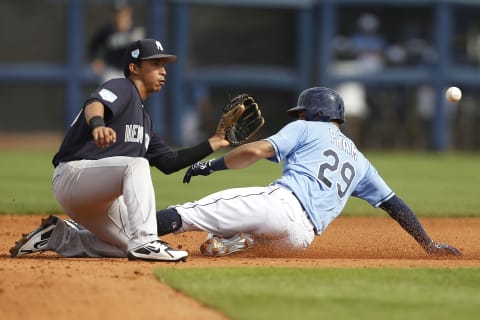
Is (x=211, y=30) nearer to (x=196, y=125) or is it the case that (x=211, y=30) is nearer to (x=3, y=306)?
(x=196, y=125)

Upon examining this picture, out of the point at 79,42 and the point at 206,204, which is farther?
the point at 79,42

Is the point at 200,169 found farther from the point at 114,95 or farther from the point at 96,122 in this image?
the point at 96,122

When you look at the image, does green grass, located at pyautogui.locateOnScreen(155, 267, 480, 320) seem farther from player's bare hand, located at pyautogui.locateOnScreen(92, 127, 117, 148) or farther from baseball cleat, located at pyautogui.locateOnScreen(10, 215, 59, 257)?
baseball cleat, located at pyautogui.locateOnScreen(10, 215, 59, 257)

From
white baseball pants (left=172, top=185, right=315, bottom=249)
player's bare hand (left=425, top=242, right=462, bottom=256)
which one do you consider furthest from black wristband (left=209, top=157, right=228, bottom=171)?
player's bare hand (left=425, top=242, right=462, bottom=256)

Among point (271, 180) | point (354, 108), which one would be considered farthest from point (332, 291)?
point (354, 108)

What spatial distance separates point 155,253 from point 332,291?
1221 millimetres

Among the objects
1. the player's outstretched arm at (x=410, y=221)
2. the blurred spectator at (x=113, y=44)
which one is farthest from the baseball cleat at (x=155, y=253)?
the blurred spectator at (x=113, y=44)

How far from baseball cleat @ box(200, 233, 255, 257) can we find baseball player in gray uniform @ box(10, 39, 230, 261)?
485 millimetres

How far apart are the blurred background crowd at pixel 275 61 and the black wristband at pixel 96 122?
11.6 m

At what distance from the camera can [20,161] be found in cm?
1461

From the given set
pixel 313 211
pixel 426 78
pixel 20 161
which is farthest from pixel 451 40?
pixel 313 211

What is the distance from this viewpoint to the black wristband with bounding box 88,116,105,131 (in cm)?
524

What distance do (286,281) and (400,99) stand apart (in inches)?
528

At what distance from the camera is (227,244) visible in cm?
597
